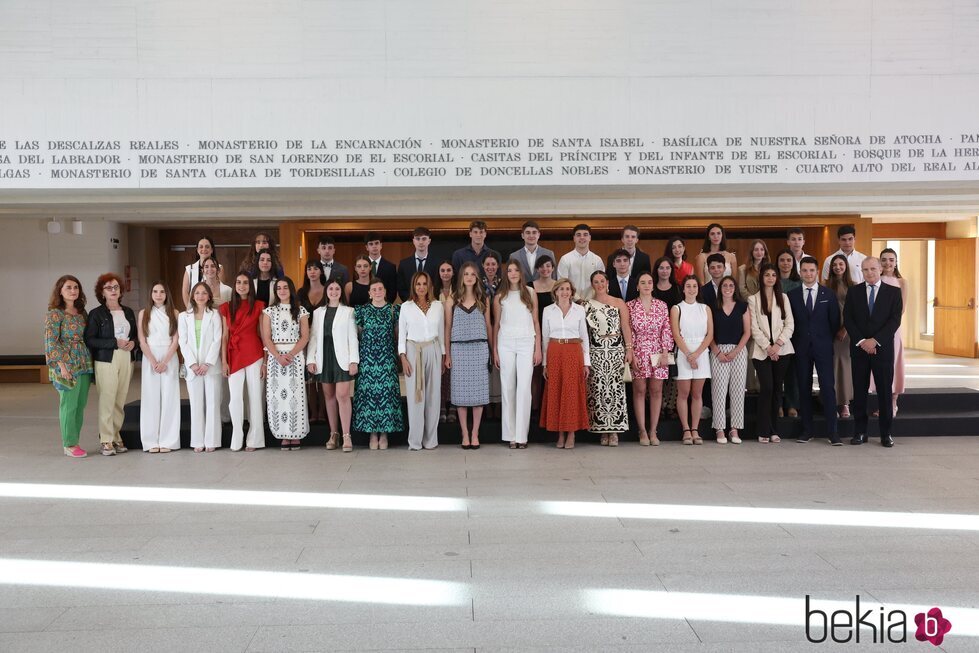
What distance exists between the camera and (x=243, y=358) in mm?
6973

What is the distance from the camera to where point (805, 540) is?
4301 mm

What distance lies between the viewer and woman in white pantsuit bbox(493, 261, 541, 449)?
6.88m

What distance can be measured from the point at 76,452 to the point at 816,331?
659 cm

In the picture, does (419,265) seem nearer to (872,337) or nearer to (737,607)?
(872,337)

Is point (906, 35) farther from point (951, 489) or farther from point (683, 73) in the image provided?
point (951, 489)

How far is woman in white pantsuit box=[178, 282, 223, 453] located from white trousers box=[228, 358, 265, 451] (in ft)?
0.53

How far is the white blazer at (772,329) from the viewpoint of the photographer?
23.1ft

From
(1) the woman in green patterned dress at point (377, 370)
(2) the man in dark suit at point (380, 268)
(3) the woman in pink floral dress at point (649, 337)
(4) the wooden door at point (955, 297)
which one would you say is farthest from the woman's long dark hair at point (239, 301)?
(4) the wooden door at point (955, 297)

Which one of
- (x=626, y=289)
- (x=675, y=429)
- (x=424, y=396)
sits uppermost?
(x=626, y=289)

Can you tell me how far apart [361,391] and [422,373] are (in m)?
0.58

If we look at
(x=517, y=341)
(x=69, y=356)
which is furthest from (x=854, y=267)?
(x=69, y=356)

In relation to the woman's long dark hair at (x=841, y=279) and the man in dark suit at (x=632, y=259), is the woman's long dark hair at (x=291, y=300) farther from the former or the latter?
the woman's long dark hair at (x=841, y=279)

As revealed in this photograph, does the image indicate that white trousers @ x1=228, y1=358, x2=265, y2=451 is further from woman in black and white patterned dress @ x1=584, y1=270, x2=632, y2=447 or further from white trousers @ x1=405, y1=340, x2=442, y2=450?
woman in black and white patterned dress @ x1=584, y1=270, x2=632, y2=447

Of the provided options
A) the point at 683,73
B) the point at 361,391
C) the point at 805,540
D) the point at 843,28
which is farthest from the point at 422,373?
the point at 843,28
